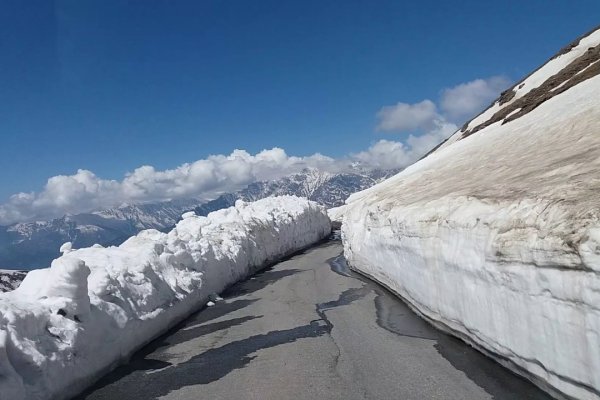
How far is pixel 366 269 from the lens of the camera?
17719 millimetres

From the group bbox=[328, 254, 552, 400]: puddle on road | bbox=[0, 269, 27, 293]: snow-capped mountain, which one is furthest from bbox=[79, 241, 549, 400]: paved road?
bbox=[0, 269, 27, 293]: snow-capped mountain

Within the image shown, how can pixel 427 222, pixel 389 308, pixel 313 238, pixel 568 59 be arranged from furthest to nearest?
1. pixel 568 59
2. pixel 313 238
3. pixel 389 308
4. pixel 427 222

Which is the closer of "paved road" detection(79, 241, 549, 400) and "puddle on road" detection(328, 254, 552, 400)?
"puddle on road" detection(328, 254, 552, 400)

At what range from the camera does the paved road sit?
261 inches

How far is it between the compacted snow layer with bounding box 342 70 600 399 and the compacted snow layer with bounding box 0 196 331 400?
5948 millimetres

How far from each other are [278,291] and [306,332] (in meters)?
5.76

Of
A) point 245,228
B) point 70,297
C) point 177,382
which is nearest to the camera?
point 177,382

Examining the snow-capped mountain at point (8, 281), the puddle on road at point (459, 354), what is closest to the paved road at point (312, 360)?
the puddle on road at point (459, 354)

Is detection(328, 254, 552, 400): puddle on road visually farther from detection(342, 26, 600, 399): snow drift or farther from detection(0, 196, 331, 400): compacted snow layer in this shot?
detection(0, 196, 331, 400): compacted snow layer

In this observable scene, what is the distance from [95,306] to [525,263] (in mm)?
7273

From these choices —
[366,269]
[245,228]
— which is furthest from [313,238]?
[366,269]

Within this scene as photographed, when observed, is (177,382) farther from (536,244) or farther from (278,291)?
(278,291)

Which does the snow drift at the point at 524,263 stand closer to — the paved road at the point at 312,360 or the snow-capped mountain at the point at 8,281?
the paved road at the point at 312,360

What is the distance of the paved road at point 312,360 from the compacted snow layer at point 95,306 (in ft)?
1.44
